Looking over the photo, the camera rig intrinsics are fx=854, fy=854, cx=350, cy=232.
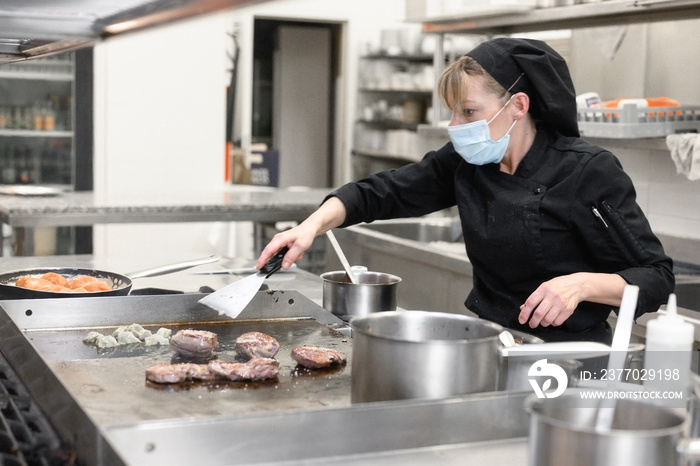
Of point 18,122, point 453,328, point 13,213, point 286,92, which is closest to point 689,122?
point 453,328

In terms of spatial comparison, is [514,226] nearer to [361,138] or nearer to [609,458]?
[609,458]

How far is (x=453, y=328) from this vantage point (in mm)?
1514

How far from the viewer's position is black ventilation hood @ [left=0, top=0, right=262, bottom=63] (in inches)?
53.1

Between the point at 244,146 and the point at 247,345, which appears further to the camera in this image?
the point at 244,146

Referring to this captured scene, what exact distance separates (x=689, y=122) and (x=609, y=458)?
2.47 meters

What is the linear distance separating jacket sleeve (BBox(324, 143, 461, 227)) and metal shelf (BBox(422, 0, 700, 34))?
3.84 ft

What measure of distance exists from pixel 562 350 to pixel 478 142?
818 mm

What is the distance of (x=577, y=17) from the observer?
3.48m

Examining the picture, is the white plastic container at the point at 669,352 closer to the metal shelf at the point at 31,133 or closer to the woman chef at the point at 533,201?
the woman chef at the point at 533,201

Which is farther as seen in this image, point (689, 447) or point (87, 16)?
point (87, 16)

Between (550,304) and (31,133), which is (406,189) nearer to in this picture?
(550,304)

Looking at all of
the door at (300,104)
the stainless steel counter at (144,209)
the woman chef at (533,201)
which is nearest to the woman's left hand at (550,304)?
the woman chef at (533,201)

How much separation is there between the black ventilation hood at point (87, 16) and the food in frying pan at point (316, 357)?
671 millimetres

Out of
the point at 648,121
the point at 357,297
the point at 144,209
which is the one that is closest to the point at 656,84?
the point at 648,121
